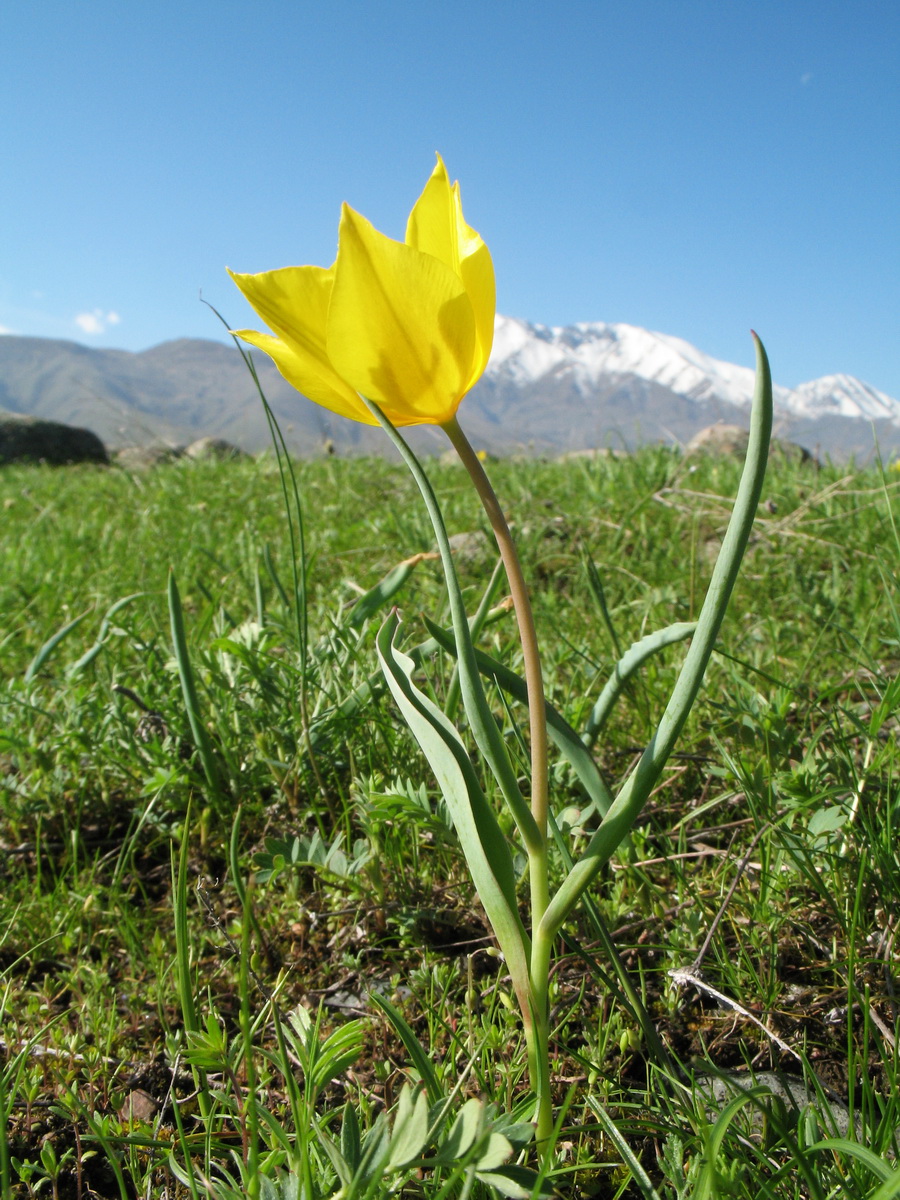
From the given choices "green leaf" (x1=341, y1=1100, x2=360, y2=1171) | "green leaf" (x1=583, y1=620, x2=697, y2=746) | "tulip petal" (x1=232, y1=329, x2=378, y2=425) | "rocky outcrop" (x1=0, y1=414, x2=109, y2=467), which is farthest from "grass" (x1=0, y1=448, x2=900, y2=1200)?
"rocky outcrop" (x1=0, y1=414, x2=109, y2=467)

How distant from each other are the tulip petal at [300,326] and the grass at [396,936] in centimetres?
46

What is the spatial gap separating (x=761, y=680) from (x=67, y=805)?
1499 mm

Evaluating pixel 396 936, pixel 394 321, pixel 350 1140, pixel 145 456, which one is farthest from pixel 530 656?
pixel 145 456

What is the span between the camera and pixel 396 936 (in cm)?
113

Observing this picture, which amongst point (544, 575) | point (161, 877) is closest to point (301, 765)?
point (161, 877)

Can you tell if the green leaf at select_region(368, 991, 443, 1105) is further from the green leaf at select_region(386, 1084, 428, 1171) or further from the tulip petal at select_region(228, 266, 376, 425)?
the tulip petal at select_region(228, 266, 376, 425)

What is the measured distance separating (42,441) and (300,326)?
16.1 metres

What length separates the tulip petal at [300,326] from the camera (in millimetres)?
736

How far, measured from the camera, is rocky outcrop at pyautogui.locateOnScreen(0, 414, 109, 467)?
14.4 m

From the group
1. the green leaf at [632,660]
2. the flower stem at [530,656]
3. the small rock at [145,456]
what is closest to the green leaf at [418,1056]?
the flower stem at [530,656]

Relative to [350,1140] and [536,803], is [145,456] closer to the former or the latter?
[536,803]

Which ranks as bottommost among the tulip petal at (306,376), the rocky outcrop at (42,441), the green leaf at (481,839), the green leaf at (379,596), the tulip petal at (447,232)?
the green leaf at (481,839)

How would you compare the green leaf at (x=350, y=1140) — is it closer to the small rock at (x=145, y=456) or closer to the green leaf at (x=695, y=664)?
the green leaf at (x=695, y=664)

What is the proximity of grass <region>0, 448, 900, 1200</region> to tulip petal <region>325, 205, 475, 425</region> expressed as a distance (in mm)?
473
